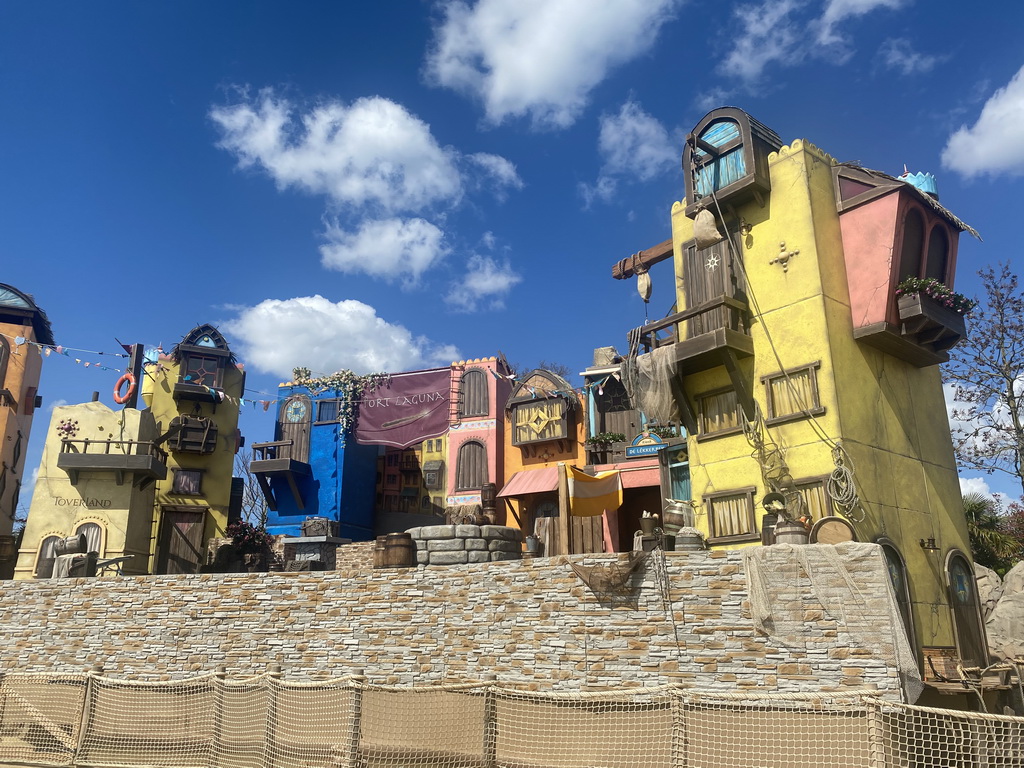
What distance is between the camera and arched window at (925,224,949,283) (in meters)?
15.5

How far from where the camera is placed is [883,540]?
13.2 m

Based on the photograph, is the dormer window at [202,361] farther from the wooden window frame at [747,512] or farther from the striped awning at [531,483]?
the wooden window frame at [747,512]

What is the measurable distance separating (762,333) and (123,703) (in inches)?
515

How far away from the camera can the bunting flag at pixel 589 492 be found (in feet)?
58.2

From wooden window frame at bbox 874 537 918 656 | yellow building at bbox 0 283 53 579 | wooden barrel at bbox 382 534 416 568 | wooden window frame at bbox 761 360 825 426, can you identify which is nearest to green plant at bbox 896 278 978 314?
wooden window frame at bbox 761 360 825 426

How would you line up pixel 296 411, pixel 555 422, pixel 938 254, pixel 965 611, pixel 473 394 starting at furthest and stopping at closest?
pixel 296 411 → pixel 473 394 → pixel 555 422 → pixel 938 254 → pixel 965 611

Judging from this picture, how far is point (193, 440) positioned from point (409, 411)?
9.39 m

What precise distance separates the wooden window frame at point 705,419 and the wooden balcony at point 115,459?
17235mm

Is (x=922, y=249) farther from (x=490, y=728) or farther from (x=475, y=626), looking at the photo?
(x=490, y=728)

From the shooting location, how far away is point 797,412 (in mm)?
14227

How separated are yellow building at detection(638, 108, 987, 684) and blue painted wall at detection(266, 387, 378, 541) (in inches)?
648

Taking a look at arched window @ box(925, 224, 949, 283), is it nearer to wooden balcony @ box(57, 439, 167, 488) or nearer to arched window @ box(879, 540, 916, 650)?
arched window @ box(879, 540, 916, 650)

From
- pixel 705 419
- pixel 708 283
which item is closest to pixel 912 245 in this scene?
pixel 708 283

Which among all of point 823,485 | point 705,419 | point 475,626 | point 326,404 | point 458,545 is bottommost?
point 475,626
